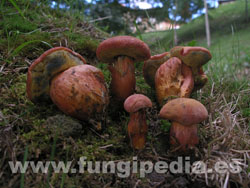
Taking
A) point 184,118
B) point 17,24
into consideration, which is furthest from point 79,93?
point 17,24

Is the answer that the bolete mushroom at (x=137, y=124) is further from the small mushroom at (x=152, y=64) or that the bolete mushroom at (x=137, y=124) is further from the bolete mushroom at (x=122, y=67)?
the small mushroom at (x=152, y=64)

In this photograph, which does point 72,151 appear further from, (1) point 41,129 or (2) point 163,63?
(2) point 163,63

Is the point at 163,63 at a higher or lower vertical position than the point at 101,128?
higher

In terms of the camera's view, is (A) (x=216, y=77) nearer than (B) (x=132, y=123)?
No

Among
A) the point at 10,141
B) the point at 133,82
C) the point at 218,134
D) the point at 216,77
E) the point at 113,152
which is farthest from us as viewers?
the point at 216,77

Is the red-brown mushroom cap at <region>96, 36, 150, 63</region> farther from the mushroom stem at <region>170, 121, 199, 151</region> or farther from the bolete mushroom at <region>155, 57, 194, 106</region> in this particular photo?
the mushroom stem at <region>170, 121, 199, 151</region>

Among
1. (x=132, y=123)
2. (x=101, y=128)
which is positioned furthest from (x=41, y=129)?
(x=132, y=123)

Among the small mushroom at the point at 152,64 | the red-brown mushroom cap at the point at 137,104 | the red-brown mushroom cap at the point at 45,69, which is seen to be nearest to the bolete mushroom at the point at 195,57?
the small mushroom at the point at 152,64

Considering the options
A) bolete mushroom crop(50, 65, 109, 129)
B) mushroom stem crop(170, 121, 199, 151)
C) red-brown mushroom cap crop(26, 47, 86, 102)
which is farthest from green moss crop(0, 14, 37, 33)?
mushroom stem crop(170, 121, 199, 151)
